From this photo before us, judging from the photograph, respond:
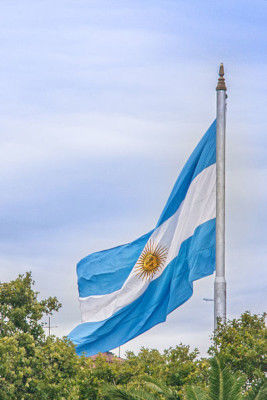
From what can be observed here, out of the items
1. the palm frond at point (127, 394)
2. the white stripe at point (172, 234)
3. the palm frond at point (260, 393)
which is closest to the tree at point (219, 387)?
the palm frond at point (260, 393)

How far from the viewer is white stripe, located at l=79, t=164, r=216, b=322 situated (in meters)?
27.8

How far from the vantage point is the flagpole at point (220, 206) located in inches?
1029

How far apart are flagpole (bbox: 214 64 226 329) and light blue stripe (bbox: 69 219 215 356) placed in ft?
2.46

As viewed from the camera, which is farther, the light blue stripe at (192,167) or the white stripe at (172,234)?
the light blue stripe at (192,167)

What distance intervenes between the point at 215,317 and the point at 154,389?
9.11 ft

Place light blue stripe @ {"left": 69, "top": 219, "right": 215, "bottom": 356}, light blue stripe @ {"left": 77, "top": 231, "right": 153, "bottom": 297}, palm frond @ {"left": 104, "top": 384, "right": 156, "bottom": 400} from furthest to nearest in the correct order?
light blue stripe @ {"left": 77, "top": 231, "right": 153, "bottom": 297}
light blue stripe @ {"left": 69, "top": 219, "right": 215, "bottom": 356}
palm frond @ {"left": 104, "top": 384, "right": 156, "bottom": 400}

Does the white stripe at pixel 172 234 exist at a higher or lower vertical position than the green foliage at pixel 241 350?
higher

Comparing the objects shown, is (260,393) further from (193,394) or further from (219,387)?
(193,394)

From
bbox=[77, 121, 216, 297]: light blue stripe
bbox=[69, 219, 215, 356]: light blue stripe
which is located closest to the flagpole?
bbox=[69, 219, 215, 356]: light blue stripe

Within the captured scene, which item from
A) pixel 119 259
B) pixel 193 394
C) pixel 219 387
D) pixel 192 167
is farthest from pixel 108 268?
pixel 219 387

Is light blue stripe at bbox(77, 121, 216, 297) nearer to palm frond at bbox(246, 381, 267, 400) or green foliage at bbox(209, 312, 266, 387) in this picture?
green foliage at bbox(209, 312, 266, 387)

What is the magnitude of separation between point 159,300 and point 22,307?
7211mm

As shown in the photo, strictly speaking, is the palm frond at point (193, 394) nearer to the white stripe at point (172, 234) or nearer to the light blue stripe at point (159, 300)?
the light blue stripe at point (159, 300)

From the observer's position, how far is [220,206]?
2673 centimetres
